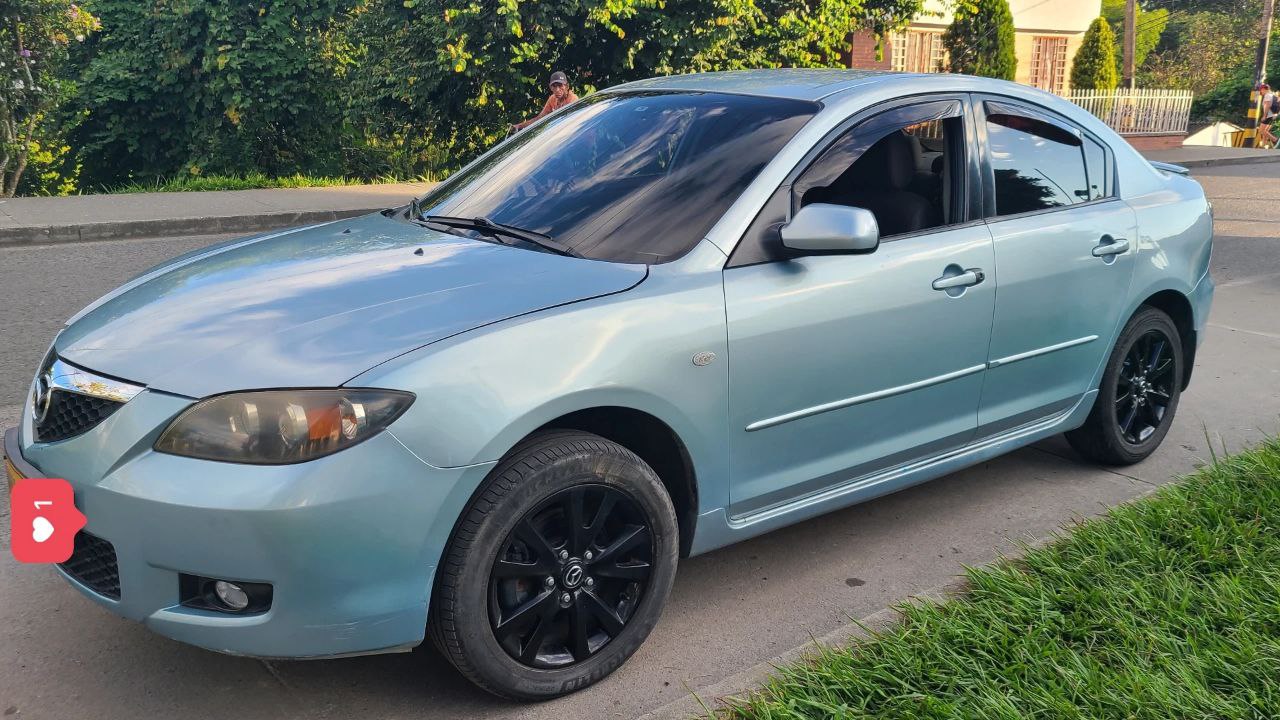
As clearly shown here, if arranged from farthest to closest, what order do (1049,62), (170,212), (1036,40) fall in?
(1049,62) < (1036,40) < (170,212)

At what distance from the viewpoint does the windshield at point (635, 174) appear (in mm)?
3283

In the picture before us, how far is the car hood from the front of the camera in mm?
2566

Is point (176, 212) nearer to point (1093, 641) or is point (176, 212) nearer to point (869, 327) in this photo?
point (869, 327)

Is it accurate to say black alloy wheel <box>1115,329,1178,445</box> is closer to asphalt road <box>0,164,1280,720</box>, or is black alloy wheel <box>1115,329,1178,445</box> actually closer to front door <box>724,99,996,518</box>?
asphalt road <box>0,164,1280,720</box>

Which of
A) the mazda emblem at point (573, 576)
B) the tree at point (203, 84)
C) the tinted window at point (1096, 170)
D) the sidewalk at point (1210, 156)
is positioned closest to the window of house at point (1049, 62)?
the sidewalk at point (1210, 156)

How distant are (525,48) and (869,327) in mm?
11785

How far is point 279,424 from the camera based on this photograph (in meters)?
2.46

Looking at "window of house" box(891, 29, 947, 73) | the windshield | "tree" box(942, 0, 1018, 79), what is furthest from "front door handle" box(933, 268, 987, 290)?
"window of house" box(891, 29, 947, 73)

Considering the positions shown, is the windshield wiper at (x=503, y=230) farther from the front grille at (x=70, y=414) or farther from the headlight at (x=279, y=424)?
the front grille at (x=70, y=414)

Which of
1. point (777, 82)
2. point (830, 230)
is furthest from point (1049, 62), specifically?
point (830, 230)

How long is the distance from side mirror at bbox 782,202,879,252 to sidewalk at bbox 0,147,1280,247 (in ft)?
30.3

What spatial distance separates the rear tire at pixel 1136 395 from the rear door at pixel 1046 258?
18cm

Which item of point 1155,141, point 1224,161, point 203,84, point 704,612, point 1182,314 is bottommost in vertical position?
point 1224,161

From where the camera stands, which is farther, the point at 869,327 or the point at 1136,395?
the point at 1136,395
